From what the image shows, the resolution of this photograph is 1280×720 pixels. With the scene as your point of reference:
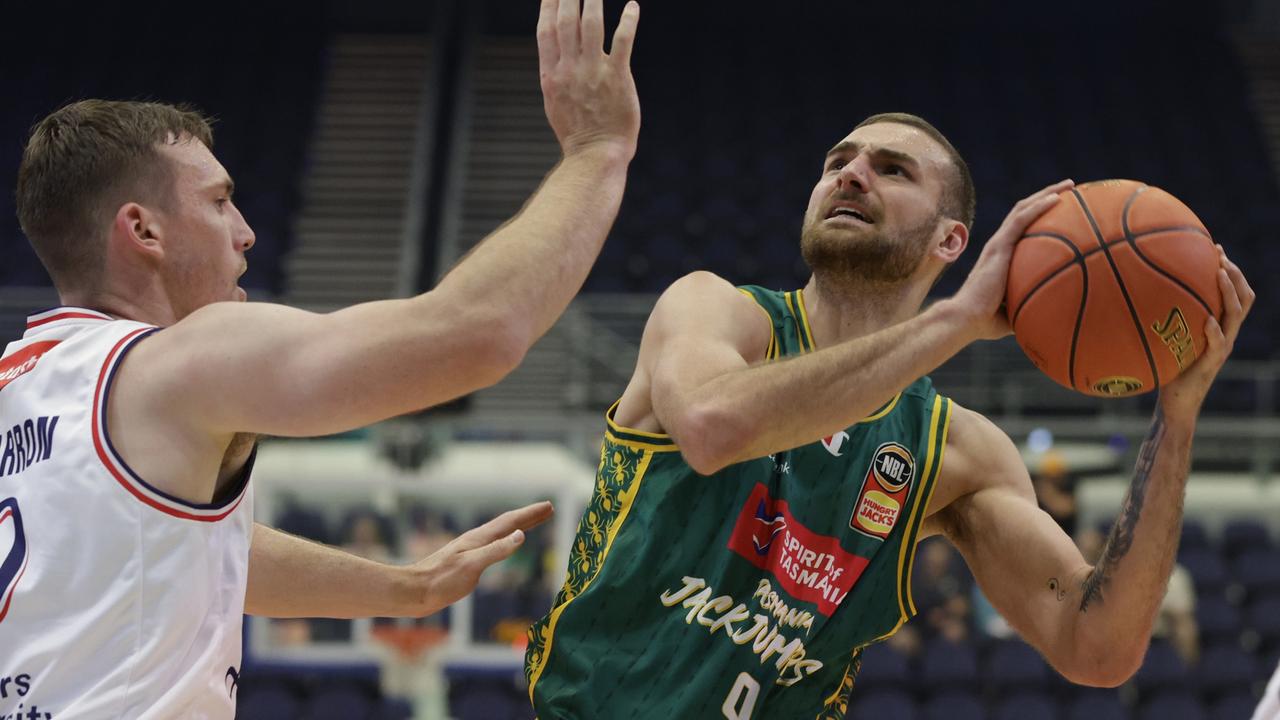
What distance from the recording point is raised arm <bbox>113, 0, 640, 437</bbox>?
2164 millimetres

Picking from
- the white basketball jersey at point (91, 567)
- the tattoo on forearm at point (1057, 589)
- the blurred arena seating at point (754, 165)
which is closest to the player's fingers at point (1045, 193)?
the tattoo on forearm at point (1057, 589)

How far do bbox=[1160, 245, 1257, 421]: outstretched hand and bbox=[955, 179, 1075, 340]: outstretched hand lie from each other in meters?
0.40

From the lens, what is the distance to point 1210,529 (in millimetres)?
13164

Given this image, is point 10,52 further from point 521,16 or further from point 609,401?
point 609,401

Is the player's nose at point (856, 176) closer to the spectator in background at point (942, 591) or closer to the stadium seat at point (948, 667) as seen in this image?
the stadium seat at point (948, 667)

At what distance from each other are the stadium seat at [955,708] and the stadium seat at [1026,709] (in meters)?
0.15

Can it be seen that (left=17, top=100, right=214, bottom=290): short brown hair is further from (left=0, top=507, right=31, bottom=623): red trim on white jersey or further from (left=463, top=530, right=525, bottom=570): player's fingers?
(left=463, top=530, right=525, bottom=570): player's fingers

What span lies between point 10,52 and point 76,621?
63.5 ft

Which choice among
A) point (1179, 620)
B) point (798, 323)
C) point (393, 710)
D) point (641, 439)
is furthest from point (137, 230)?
point (1179, 620)

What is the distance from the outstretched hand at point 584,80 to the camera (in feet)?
8.03

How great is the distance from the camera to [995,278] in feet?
9.08

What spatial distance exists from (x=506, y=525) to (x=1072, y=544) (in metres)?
1.39

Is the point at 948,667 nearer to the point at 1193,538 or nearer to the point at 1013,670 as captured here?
the point at 1013,670

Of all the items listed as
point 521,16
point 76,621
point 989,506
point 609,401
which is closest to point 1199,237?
point 989,506
